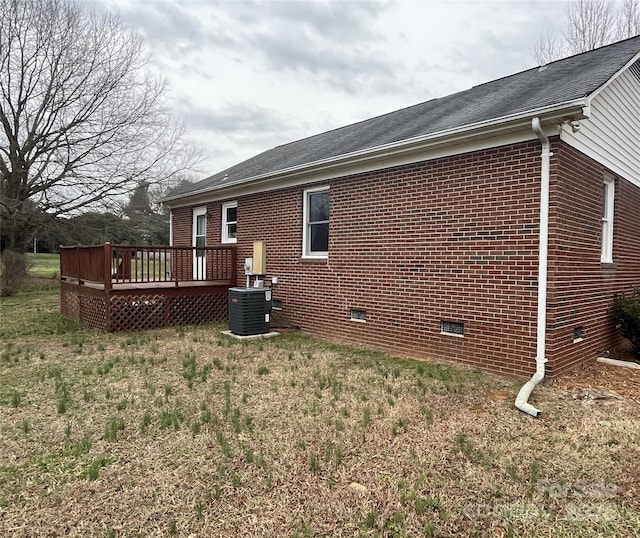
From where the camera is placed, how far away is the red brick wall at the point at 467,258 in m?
5.28

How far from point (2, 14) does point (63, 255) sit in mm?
10018

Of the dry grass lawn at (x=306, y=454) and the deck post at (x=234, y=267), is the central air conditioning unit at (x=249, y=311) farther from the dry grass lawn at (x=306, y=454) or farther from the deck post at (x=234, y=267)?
the dry grass lawn at (x=306, y=454)

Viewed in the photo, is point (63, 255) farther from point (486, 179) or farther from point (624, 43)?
point (624, 43)

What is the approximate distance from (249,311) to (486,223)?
4410 millimetres

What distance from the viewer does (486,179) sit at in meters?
5.64

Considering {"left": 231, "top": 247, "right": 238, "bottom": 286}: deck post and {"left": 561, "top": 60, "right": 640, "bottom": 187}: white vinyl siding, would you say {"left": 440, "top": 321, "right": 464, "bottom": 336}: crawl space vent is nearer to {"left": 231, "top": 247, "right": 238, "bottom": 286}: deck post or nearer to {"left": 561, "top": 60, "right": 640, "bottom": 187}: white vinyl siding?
{"left": 561, "top": 60, "right": 640, "bottom": 187}: white vinyl siding

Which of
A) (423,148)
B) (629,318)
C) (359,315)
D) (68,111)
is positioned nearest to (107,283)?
(359,315)

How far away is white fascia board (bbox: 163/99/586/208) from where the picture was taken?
4.91 m

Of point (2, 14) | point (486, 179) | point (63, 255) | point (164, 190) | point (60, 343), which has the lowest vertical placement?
point (60, 343)

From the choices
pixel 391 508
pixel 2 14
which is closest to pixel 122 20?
pixel 2 14

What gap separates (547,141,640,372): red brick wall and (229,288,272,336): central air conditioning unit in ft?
15.9

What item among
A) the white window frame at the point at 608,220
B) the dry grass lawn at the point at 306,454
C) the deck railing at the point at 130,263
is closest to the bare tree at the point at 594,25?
the white window frame at the point at 608,220

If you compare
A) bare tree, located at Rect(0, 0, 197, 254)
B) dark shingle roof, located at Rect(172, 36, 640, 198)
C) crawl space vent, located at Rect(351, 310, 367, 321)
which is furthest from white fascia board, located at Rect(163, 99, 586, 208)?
bare tree, located at Rect(0, 0, 197, 254)

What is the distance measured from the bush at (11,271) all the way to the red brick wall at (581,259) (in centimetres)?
1697
